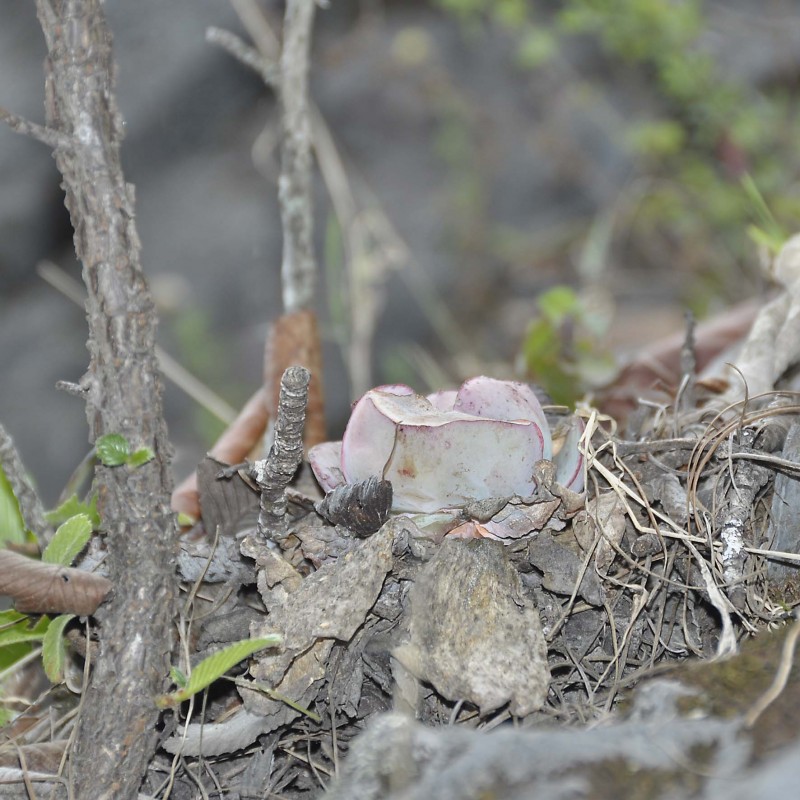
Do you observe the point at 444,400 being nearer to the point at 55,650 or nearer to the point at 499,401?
the point at 499,401

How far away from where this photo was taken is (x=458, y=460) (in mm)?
982

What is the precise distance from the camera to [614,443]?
1081 mm

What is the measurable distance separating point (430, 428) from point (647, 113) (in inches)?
145

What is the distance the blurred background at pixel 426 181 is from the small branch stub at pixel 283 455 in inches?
65.5

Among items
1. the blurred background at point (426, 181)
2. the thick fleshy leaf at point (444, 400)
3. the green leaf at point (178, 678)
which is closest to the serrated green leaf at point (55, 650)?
the green leaf at point (178, 678)

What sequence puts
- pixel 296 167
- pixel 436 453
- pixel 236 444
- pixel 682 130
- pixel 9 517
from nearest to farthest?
pixel 436 453
pixel 9 517
pixel 236 444
pixel 296 167
pixel 682 130

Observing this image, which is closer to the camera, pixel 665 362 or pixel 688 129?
pixel 665 362

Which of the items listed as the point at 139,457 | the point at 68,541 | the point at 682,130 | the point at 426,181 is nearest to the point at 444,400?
the point at 139,457

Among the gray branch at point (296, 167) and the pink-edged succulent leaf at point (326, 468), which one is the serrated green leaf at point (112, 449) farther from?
the gray branch at point (296, 167)

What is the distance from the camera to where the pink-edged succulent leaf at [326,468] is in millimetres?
1070

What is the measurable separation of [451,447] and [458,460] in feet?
0.07

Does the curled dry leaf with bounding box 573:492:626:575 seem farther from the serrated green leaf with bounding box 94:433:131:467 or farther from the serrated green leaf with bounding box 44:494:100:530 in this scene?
the serrated green leaf with bounding box 44:494:100:530

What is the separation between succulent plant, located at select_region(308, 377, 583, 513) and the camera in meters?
0.97

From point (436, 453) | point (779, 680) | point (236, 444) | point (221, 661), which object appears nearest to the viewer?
point (779, 680)
